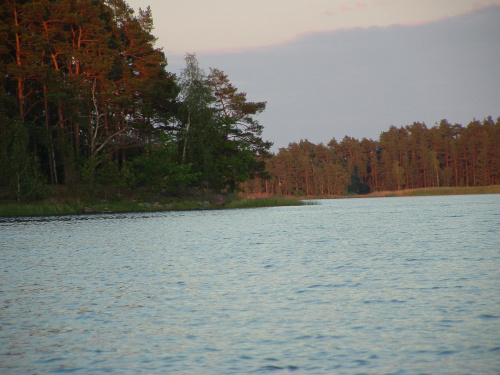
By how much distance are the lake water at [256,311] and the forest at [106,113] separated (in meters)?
32.3

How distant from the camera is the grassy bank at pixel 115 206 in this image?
43.9m

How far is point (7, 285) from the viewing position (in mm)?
13367

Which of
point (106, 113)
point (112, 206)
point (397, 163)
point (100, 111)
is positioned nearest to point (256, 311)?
point (112, 206)

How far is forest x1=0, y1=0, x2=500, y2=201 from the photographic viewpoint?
4759cm

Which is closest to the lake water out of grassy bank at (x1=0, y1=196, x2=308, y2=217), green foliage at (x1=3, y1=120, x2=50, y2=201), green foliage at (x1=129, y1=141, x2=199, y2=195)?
grassy bank at (x1=0, y1=196, x2=308, y2=217)

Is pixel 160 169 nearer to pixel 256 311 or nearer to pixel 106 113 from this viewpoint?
pixel 106 113

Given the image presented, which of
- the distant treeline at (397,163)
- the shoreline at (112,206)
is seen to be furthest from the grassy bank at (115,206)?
the distant treeline at (397,163)

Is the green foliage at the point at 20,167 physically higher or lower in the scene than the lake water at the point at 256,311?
higher

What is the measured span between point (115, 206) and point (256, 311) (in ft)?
148

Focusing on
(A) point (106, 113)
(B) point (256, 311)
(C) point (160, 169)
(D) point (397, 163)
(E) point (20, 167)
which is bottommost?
(B) point (256, 311)

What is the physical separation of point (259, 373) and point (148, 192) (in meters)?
51.7

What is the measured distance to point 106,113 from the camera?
174 feet

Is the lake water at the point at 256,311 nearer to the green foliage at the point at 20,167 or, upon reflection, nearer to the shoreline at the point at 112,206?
the shoreline at the point at 112,206

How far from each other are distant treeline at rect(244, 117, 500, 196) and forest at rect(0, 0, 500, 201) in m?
79.7
